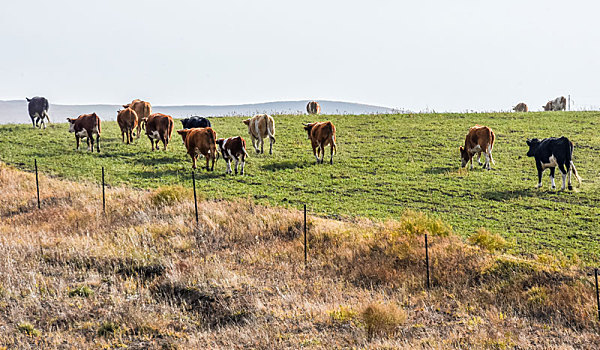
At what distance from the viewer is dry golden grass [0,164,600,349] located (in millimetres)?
10594

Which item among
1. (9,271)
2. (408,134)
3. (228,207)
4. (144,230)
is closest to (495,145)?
(408,134)

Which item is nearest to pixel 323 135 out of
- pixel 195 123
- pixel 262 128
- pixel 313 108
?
pixel 262 128

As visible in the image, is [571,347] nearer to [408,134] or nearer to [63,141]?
[408,134]

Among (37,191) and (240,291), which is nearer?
(240,291)

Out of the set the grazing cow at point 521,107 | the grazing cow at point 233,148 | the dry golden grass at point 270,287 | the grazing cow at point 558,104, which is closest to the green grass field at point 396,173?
the grazing cow at point 233,148

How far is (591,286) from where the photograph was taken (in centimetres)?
1163

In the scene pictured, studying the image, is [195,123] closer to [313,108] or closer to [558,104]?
[313,108]

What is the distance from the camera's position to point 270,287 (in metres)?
12.8

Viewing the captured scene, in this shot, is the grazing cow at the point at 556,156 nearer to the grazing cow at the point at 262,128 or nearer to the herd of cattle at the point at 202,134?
the herd of cattle at the point at 202,134

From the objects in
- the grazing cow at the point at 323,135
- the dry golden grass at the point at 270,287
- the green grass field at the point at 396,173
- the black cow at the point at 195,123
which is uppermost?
the black cow at the point at 195,123

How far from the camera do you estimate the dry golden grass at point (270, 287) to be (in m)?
10.6

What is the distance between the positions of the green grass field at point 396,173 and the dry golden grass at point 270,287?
2105mm

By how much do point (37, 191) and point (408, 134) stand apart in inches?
865

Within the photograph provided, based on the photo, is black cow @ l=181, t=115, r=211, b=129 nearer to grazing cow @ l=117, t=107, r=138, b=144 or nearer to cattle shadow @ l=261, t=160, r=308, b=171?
grazing cow @ l=117, t=107, r=138, b=144
